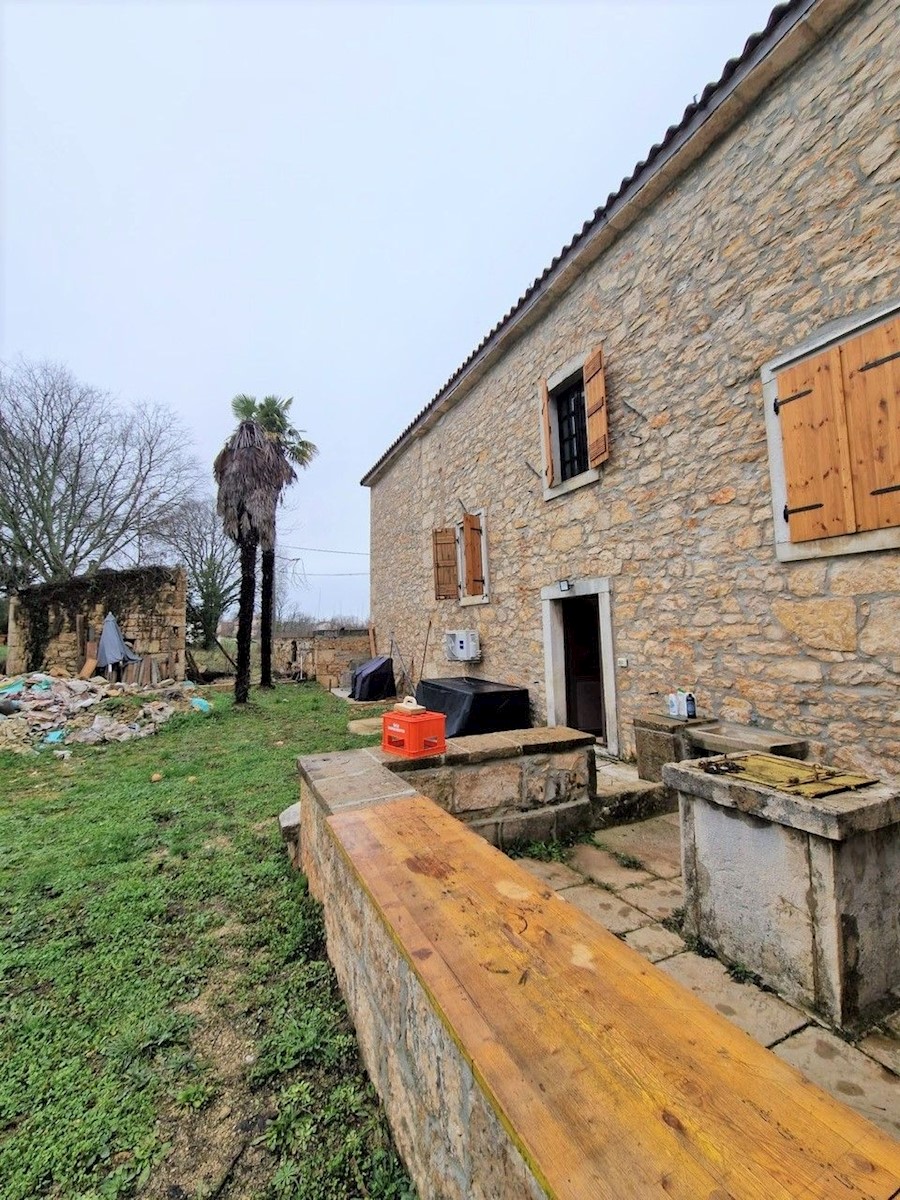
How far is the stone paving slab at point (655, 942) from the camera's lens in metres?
2.19

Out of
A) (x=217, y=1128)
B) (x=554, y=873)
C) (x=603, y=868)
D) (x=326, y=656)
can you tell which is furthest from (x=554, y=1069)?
(x=326, y=656)

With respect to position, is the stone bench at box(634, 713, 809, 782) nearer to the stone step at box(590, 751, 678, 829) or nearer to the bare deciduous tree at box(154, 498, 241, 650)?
the stone step at box(590, 751, 678, 829)

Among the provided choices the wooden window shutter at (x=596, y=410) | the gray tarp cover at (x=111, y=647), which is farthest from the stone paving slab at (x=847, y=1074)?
the gray tarp cover at (x=111, y=647)

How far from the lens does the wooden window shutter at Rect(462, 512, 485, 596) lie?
7.88 metres

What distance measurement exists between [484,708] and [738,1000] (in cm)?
460

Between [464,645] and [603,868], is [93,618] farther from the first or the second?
[603,868]

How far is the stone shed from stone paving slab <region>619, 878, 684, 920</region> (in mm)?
12905

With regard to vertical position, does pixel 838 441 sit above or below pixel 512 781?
above

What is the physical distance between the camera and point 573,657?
21.8ft

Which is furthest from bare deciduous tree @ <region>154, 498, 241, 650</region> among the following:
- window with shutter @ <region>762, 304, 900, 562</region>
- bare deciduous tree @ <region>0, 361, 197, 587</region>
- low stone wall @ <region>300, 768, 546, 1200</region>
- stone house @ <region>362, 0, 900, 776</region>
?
low stone wall @ <region>300, 768, 546, 1200</region>

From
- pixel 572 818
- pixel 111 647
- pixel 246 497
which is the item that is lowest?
pixel 572 818

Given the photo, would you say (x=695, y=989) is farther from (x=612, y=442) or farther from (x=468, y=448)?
(x=468, y=448)

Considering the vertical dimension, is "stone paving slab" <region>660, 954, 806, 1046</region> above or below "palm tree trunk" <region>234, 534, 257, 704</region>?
below

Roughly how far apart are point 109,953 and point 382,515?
36.4 ft
